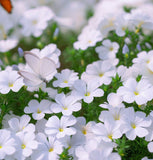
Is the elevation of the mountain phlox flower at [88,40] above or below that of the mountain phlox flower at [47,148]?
above

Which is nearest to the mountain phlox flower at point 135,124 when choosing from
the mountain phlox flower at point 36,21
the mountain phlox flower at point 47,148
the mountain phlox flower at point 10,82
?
the mountain phlox flower at point 47,148

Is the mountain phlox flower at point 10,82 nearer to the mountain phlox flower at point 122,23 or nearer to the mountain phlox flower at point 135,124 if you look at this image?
the mountain phlox flower at point 135,124

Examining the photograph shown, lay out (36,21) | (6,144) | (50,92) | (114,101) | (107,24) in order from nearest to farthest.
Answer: (6,144), (114,101), (50,92), (107,24), (36,21)

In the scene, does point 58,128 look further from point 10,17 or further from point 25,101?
point 10,17

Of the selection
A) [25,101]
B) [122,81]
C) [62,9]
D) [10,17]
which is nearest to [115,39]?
[122,81]

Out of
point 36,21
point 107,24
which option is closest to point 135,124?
point 107,24

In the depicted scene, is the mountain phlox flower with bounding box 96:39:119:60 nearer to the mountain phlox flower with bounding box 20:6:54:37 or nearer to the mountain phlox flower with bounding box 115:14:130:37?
the mountain phlox flower with bounding box 115:14:130:37

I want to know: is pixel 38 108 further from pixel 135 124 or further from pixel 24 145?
pixel 135 124
